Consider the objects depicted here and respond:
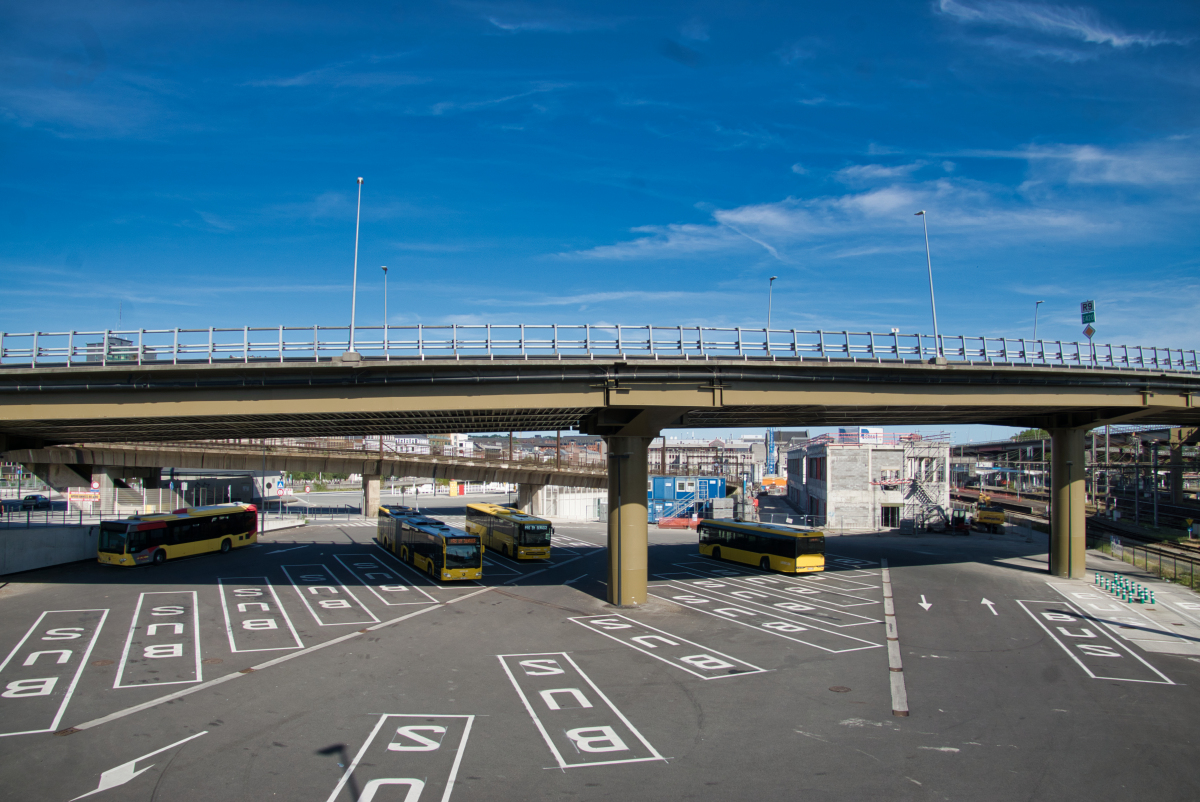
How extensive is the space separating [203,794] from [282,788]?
1187 millimetres

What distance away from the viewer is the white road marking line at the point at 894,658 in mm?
15734

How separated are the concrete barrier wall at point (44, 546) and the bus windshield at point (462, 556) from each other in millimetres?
21086

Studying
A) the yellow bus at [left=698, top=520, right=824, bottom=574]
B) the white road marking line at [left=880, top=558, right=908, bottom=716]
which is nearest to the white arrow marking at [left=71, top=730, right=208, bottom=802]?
the white road marking line at [left=880, top=558, right=908, bottom=716]

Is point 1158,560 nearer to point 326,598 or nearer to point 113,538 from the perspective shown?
point 326,598

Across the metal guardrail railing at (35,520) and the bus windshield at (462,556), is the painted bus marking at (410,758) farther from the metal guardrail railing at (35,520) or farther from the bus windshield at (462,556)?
the metal guardrail railing at (35,520)

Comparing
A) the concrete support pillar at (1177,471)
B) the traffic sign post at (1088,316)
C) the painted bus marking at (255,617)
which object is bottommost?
the painted bus marking at (255,617)

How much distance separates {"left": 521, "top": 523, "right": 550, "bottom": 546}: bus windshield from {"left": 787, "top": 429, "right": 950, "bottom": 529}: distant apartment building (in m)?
32.5

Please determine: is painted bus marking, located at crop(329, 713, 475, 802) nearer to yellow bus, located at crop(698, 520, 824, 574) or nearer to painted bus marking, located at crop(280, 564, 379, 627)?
painted bus marking, located at crop(280, 564, 379, 627)

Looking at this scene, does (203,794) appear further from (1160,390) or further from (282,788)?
(1160,390)

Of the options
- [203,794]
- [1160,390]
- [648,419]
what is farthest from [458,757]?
[1160,390]

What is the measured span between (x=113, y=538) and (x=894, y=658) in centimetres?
3692

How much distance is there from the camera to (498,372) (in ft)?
80.2

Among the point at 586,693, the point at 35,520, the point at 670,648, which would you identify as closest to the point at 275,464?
the point at 35,520

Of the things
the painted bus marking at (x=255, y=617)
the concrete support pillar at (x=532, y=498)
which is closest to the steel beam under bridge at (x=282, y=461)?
the concrete support pillar at (x=532, y=498)
